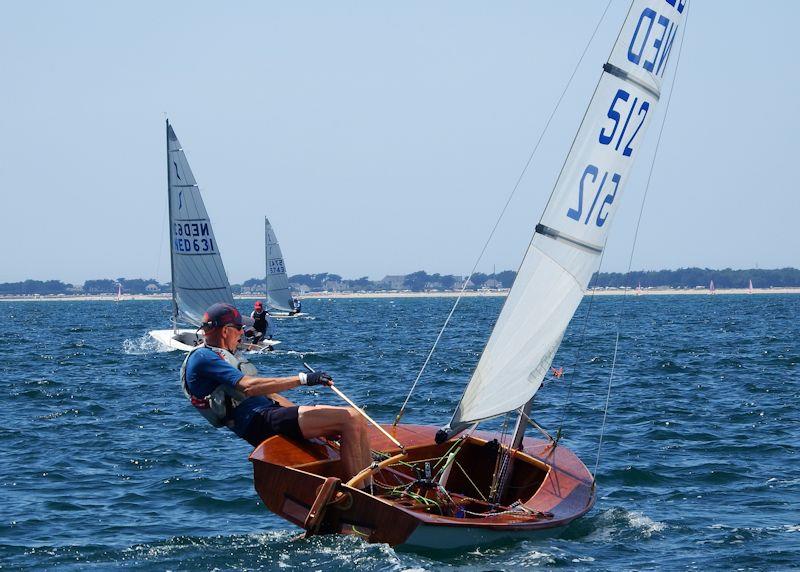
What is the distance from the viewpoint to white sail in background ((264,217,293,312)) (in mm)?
50438

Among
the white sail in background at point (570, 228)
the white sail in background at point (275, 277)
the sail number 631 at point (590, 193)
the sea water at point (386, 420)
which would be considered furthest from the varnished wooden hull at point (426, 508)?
the white sail in background at point (275, 277)

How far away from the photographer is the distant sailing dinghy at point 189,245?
87.8 feet

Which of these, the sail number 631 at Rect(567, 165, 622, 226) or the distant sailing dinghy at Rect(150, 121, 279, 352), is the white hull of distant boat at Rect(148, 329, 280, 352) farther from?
the sail number 631 at Rect(567, 165, 622, 226)

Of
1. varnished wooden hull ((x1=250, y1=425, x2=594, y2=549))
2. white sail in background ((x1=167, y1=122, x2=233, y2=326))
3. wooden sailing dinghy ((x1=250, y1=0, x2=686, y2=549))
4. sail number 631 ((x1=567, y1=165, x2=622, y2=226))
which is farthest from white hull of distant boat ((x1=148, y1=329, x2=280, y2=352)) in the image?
sail number 631 ((x1=567, y1=165, x2=622, y2=226))

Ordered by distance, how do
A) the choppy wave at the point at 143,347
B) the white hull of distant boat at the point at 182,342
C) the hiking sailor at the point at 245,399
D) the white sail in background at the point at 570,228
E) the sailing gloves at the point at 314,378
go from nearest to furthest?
the sailing gloves at the point at 314,378
the hiking sailor at the point at 245,399
the white sail in background at the point at 570,228
the white hull of distant boat at the point at 182,342
the choppy wave at the point at 143,347

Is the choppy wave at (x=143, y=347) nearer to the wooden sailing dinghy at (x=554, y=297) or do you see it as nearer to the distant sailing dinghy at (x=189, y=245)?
the distant sailing dinghy at (x=189, y=245)

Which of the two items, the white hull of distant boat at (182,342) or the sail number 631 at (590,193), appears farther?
the white hull of distant boat at (182,342)

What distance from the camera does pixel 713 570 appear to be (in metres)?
6.69

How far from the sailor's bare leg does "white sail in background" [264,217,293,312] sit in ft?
142

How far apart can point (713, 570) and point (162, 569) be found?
3.57m

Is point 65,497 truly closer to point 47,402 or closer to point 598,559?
point 598,559

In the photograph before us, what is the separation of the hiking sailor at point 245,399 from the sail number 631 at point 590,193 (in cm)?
225

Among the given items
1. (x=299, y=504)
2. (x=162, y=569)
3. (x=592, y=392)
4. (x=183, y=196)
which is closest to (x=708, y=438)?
(x=592, y=392)

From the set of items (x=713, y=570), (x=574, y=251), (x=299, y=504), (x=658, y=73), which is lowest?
(x=713, y=570)
